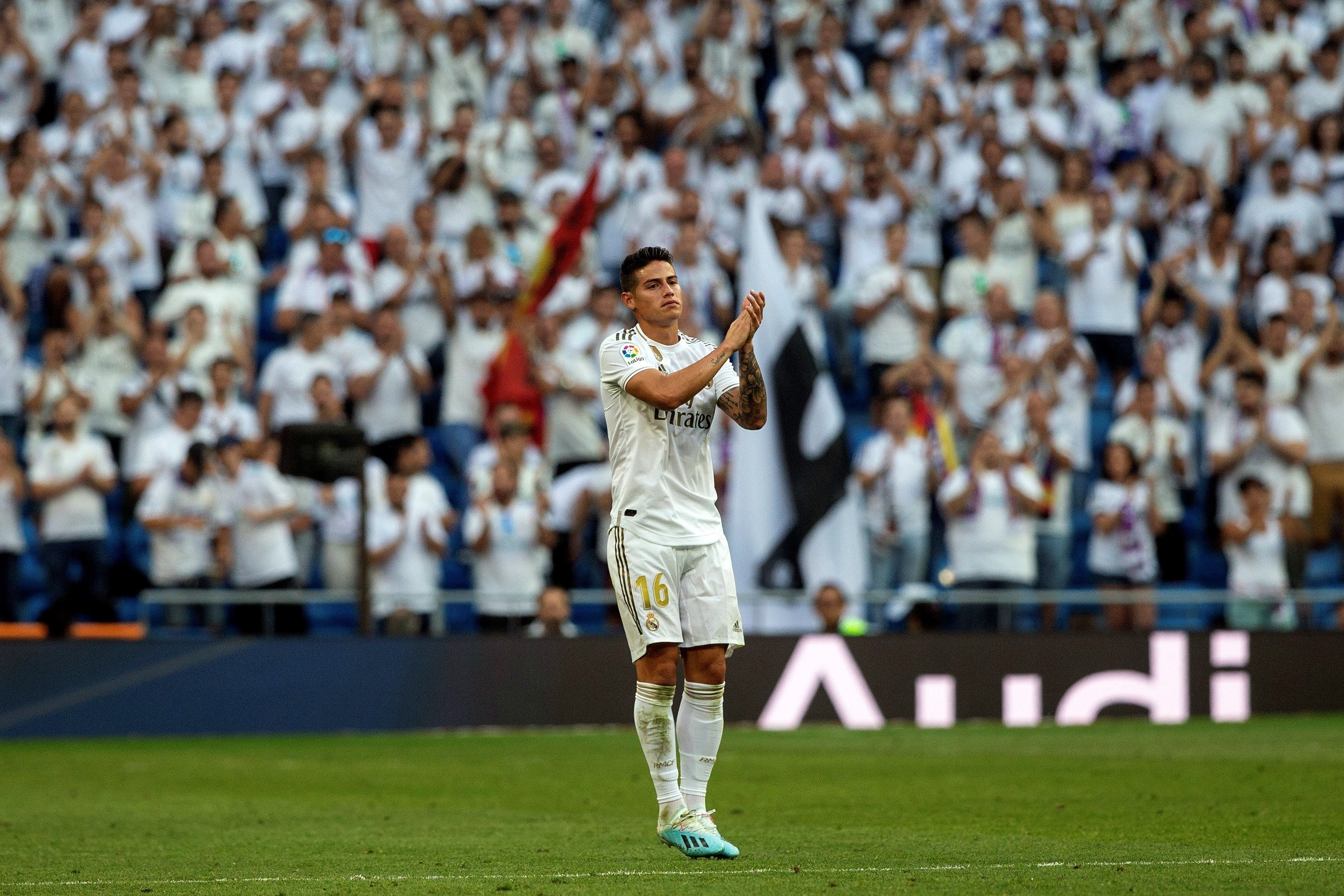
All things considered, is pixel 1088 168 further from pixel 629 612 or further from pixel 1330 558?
pixel 629 612

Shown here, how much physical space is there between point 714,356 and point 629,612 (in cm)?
115

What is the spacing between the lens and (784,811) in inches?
361

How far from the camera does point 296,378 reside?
1622 cm

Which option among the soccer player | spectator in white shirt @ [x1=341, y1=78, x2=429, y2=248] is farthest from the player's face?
spectator in white shirt @ [x1=341, y1=78, x2=429, y2=248]

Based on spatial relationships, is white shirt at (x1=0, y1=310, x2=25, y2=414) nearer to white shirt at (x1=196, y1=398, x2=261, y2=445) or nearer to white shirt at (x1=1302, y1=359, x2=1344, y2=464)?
white shirt at (x1=196, y1=398, x2=261, y2=445)

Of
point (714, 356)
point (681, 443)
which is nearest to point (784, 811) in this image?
point (681, 443)

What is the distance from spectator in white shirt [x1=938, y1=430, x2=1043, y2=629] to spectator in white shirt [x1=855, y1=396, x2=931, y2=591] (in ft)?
0.99

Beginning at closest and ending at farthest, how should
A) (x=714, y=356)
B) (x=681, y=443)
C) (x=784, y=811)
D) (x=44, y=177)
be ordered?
(x=714, y=356) < (x=681, y=443) < (x=784, y=811) < (x=44, y=177)

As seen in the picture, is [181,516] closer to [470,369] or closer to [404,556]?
[404,556]

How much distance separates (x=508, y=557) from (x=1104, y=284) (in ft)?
22.2

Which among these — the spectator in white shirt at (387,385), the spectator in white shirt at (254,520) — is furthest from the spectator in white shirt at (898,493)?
the spectator in white shirt at (254,520)

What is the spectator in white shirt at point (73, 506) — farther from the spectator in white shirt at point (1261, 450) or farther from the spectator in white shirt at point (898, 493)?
the spectator in white shirt at point (1261, 450)

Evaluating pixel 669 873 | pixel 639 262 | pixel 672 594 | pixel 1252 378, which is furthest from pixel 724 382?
pixel 1252 378

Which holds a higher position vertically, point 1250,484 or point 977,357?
point 977,357
